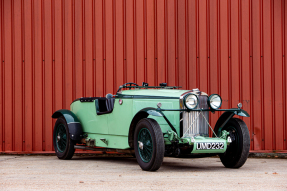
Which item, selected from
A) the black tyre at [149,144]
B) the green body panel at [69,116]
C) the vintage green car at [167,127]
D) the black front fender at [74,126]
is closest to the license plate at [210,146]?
the vintage green car at [167,127]

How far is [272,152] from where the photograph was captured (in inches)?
343

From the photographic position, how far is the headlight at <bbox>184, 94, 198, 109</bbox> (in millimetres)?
5863

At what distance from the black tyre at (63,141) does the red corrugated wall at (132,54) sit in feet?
3.19

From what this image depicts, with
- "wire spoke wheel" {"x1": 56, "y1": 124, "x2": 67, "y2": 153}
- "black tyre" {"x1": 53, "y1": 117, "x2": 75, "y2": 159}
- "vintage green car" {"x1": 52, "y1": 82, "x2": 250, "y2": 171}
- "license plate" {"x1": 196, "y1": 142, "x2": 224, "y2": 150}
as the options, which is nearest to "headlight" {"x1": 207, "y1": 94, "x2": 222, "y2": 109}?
"vintage green car" {"x1": 52, "y1": 82, "x2": 250, "y2": 171}

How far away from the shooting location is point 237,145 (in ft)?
19.7

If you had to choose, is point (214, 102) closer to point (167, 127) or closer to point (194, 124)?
point (194, 124)

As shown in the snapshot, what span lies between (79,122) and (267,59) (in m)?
4.37

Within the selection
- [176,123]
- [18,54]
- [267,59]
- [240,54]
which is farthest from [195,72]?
[18,54]

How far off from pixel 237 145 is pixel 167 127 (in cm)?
107

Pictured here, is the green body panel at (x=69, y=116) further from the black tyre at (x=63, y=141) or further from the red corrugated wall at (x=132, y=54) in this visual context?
the red corrugated wall at (x=132, y=54)

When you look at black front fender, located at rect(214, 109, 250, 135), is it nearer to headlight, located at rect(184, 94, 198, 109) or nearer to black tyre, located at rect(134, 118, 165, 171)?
headlight, located at rect(184, 94, 198, 109)

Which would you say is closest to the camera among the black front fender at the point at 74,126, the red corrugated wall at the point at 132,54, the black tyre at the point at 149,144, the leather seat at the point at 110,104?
the black tyre at the point at 149,144

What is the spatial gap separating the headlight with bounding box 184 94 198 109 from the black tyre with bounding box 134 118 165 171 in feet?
1.93

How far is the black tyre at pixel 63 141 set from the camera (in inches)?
298
